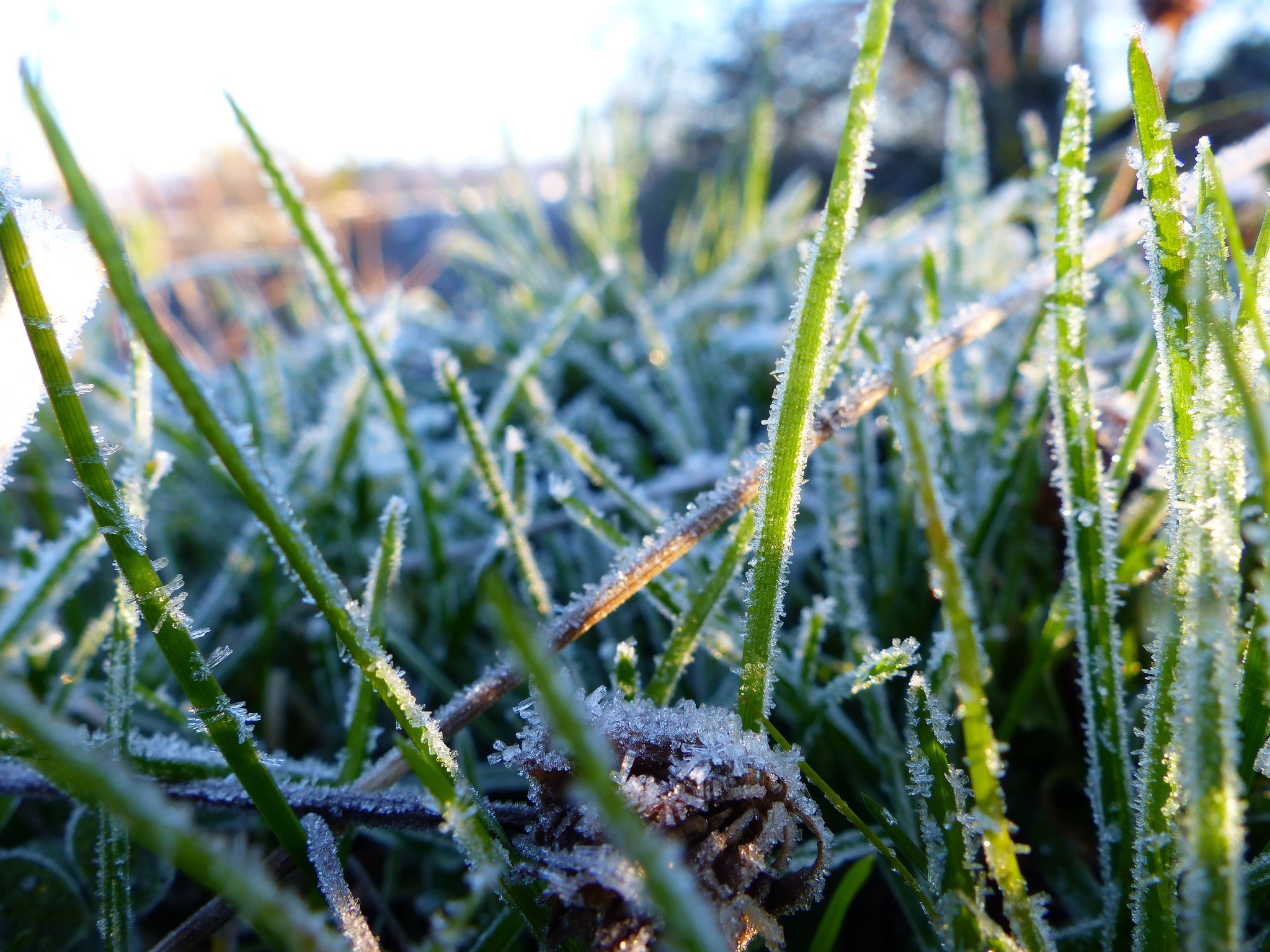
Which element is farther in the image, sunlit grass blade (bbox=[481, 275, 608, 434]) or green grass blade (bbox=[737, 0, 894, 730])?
sunlit grass blade (bbox=[481, 275, 608, 434])

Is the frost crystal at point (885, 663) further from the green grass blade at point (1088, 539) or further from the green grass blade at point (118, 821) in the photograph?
the green grass blade at point (118, 821)

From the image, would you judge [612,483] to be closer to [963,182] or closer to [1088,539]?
[1088,539]

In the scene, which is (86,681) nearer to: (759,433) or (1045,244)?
(759,433)

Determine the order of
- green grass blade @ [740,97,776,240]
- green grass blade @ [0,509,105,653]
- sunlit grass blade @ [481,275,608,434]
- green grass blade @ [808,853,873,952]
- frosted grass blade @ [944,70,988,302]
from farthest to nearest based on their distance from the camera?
1. green grass blade @ [740,97,776,240]
2. frosted grass blade @ [944,70,988,302]
3. sunlit grass blade @ [481,275,608,434]
4. green grass blade @ [0,509,105,653]
5. green grass blade @ [808,853,873,952]

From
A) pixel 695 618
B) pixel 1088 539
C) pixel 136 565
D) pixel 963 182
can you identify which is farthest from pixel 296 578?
pixel 963 182

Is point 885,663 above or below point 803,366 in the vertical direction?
below

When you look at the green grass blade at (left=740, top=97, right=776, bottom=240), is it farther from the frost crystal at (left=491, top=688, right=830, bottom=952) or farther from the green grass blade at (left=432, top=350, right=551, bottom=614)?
the frost crystal at (left=491, top=688, right=830, bottom=952)

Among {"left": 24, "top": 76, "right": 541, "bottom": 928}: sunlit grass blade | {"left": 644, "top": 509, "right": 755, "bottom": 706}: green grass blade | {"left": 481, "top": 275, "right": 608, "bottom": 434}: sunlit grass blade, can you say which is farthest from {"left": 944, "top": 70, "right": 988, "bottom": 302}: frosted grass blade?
{"left": 24, "top": 76, "right": 541, "bottom": 928}: sunlit grass blade
